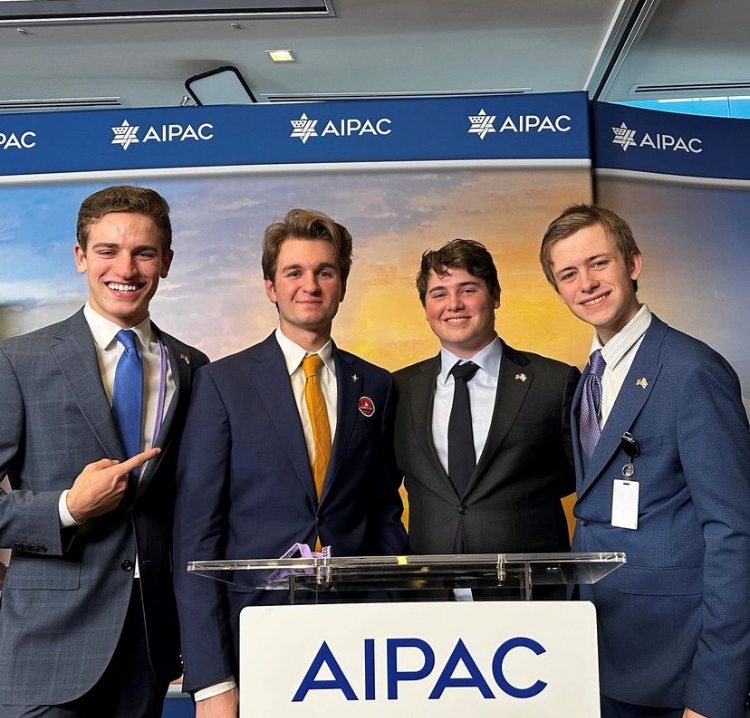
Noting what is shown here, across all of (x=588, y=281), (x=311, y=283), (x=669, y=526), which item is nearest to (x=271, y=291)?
(x=311, y=283)

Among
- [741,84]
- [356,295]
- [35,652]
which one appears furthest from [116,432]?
[741,84]

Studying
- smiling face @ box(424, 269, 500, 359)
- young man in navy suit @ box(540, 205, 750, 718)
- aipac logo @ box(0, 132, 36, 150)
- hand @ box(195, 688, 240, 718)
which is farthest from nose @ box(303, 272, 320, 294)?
aipac logo @ box(0, 132, 36, 150)

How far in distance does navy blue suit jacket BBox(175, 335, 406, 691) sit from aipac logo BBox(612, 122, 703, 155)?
2515mm

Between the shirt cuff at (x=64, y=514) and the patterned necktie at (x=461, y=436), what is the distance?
1224 millimetres

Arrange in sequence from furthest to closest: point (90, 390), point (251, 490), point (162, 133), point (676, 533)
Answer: point (162, 133), point (251, 490), point (90, 390), point (676, 533)

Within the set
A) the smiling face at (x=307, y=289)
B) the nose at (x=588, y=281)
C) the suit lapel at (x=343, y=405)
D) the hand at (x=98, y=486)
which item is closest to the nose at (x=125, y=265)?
the smiling face at (x=307, y=289)

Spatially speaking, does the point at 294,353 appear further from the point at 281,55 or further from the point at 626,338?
the point at 281,55

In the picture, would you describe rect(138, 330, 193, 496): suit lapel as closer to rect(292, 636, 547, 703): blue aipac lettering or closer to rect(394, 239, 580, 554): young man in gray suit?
rect(394, 239, 580, 554): young man in gray suit

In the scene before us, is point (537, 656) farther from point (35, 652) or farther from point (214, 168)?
point (214, 168)

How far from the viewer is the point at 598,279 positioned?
2.73m

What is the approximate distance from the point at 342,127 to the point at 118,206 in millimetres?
1979

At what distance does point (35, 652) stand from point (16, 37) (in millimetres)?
5329

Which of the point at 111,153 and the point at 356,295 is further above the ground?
the point at 111,153

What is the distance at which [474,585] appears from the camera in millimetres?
1989
